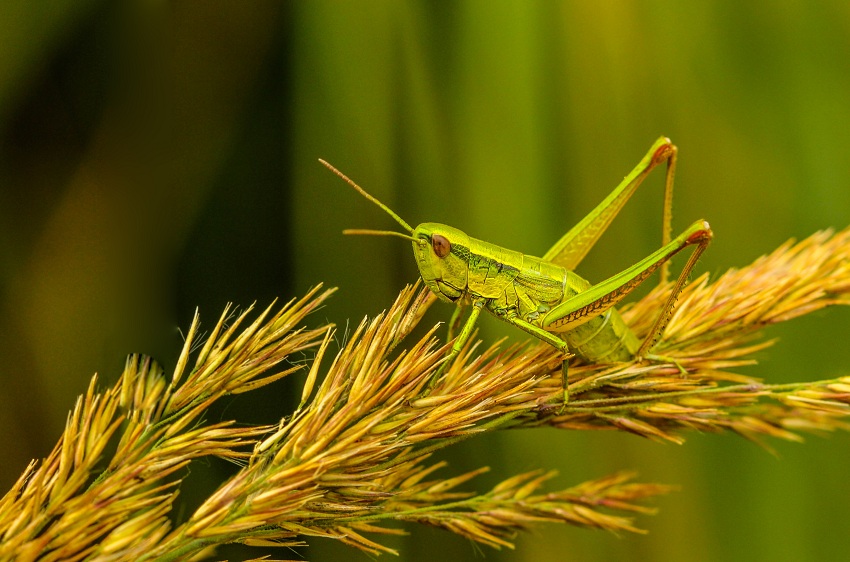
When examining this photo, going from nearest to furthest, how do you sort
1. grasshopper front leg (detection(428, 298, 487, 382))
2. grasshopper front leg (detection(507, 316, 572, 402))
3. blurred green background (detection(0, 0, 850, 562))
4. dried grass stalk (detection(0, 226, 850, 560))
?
dried grass stalk (detection(0, 226, 850, 560)) → grasshopper front leg (detection(507, 316, 572, 402)) → grasshopper front leg (detection(428, 298, 487, 382)) → blurred green background (detection(0, 0, 850, 562))

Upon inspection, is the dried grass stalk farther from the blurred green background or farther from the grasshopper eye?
the blurred green background

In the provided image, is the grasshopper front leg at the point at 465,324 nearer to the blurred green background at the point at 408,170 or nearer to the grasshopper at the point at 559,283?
the grasshopper at the point at 559,283

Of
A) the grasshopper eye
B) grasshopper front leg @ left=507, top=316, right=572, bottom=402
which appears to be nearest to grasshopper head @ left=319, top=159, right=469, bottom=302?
the grasshopper eye

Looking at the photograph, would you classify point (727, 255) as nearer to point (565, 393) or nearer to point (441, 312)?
point (441, 312)

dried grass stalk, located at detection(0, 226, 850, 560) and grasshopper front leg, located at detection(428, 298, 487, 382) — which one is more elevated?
grasshopper front leg, located at detection(428, 298, 487, 382)

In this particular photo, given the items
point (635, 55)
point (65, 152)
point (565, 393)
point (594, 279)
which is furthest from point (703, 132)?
point (65, 152)

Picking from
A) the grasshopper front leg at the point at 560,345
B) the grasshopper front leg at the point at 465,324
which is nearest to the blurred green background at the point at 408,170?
the grasshopper front leg at the point at 465,324

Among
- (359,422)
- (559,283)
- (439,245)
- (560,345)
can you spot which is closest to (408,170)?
(439,245)

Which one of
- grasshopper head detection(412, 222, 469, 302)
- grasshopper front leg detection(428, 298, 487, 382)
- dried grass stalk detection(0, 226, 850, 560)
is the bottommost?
dried grass stalk detection(0, 226, 850, 560)
